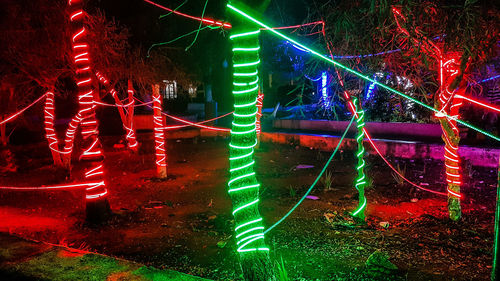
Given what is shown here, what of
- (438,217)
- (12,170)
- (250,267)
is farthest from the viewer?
(12,170)

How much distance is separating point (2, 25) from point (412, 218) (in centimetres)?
1207

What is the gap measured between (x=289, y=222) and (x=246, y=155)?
11.3 ft

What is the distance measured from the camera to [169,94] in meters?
28.5

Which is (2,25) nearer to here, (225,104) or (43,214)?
(43,214)

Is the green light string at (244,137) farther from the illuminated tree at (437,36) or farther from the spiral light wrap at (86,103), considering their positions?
the spiral light wrap at (86,103)

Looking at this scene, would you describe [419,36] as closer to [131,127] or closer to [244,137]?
[244,137]

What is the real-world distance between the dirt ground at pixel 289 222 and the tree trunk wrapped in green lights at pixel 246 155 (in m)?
1.05

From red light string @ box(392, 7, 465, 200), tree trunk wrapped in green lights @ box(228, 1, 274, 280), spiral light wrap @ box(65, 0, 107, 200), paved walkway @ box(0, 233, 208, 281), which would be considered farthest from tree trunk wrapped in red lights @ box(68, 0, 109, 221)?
red light string @ box(392, 7, 465, 200)

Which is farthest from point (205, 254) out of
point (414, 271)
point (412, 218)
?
point (412, 218)

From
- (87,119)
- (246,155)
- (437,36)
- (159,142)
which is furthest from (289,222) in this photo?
(159,142)

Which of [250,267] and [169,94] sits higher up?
[169,94]

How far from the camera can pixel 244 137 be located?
11.3ft

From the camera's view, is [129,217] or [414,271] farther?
[129,217]

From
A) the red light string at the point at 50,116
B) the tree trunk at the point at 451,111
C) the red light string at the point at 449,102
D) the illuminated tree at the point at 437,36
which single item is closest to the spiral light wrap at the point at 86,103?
the illuminated tree at the point at 437,36
